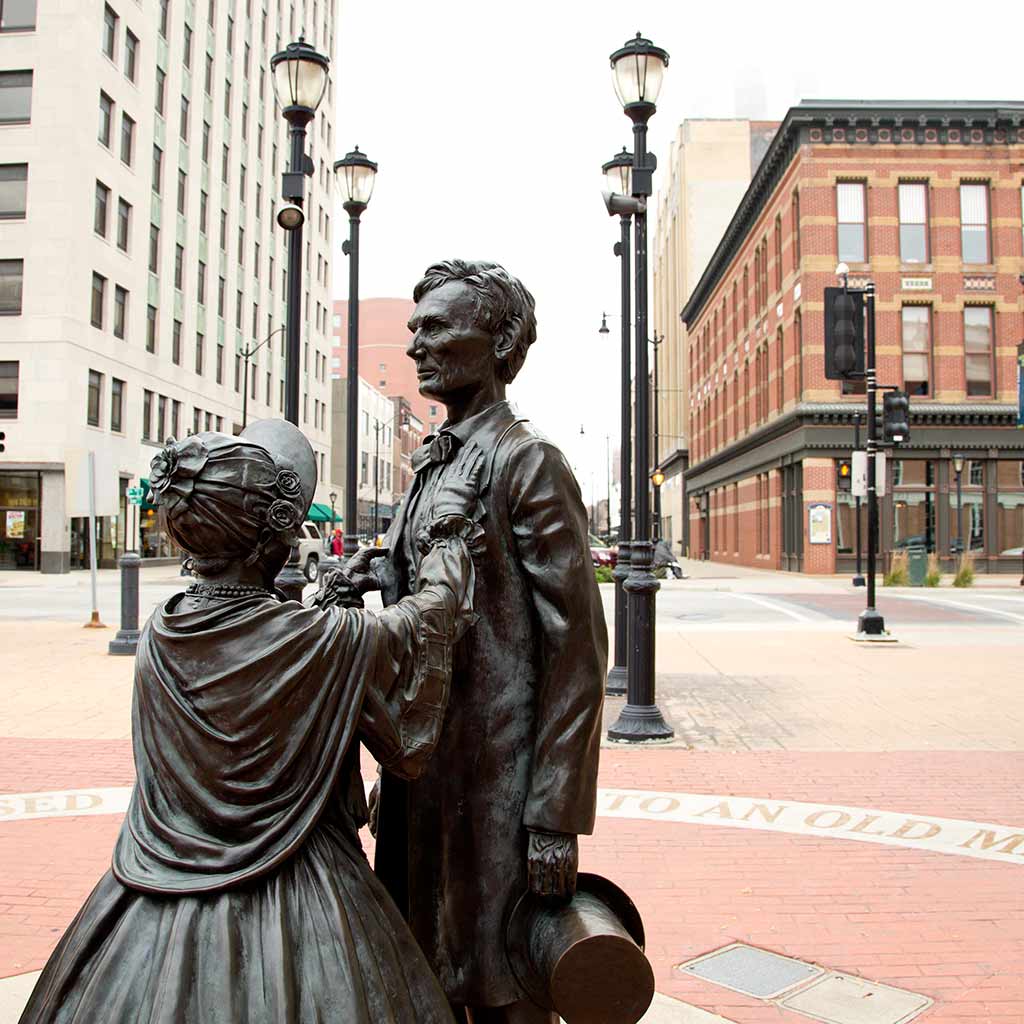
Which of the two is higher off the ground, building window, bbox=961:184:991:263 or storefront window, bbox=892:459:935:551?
building window, bbox=961:184:991:263

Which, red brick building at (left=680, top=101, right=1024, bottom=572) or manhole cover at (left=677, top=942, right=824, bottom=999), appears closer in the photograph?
manhole cover at (left=677, top=942, right=824, bottom=999)

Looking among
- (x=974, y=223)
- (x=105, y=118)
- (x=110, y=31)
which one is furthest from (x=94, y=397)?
(x=974, y=223)

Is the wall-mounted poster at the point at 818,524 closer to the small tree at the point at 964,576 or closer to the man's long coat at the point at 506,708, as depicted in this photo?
the small tree at the point at 964,576

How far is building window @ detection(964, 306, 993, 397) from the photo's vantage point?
3316cm

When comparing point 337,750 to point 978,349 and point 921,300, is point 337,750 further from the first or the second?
point 978,349

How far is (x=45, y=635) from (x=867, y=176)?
29900mm

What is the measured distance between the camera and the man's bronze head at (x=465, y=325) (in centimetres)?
242

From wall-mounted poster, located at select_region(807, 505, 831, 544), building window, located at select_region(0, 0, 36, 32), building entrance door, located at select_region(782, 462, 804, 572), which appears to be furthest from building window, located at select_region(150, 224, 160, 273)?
wall-mounted poster, located at select_region(807, 505, 831, 544)

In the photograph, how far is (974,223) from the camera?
33375 millimetres

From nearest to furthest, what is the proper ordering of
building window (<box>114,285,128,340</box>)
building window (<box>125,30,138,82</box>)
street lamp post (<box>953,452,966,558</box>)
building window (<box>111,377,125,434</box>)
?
street lamp post (<box>953,452,966,558</box>) → building window (<box>111,377,125,434</box>) → building window (<box>114,285,128,340</box>) → building window (<box>125,30,138,82</box>)

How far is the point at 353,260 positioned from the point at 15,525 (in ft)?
75.4

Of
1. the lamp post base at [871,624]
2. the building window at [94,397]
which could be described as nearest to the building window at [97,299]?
the building window at [94,397]

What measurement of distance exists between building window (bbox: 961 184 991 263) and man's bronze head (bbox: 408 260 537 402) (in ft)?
116

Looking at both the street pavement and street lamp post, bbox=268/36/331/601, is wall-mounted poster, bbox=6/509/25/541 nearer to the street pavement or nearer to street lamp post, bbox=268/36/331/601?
the street pavement
